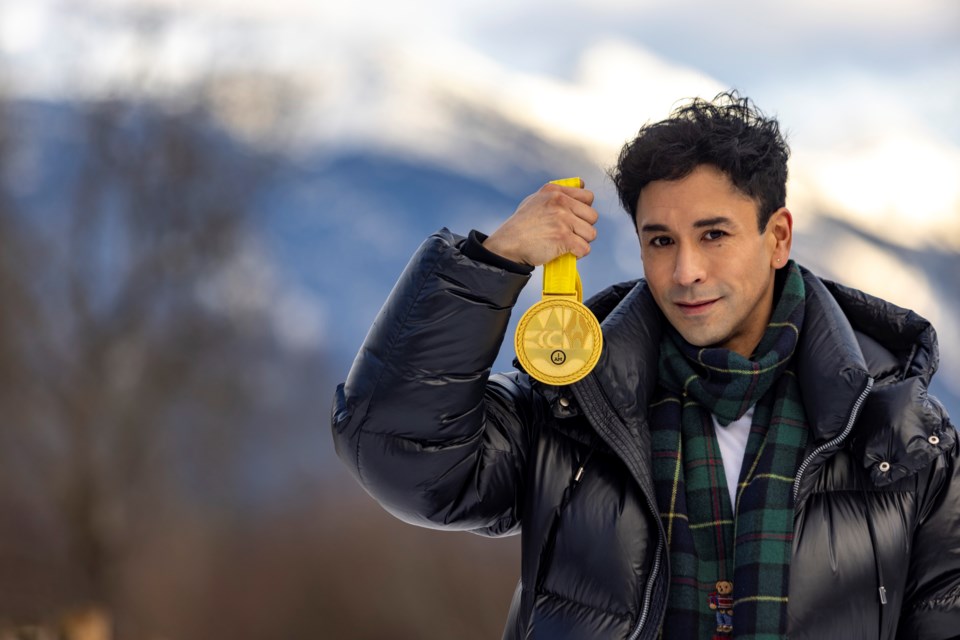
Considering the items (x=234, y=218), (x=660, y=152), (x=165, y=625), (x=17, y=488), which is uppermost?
(x=234, y=218)

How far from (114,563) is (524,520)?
973 cm

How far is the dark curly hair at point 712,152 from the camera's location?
191 cm

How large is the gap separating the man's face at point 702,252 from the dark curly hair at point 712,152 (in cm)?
2

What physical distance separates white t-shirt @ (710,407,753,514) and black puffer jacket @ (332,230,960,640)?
13cm

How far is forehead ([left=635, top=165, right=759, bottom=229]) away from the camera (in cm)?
188

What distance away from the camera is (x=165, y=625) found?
405 inches

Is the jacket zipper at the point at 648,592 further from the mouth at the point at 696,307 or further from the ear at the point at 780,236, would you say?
the ear at the point at 780,236

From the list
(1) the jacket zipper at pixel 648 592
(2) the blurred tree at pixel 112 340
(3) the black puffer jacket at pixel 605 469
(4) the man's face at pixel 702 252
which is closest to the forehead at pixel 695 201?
(4) the man's face at pixel 702 252

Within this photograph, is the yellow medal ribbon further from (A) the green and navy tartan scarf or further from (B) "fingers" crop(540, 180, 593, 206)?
(A) the green and navy tartan scarf

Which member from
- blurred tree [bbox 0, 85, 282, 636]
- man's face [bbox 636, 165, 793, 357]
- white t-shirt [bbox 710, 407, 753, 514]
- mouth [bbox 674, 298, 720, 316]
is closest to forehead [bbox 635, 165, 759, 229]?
man's face [bbox 636, 165, 793, 357]

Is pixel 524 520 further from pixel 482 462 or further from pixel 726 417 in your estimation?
pixel 726 417

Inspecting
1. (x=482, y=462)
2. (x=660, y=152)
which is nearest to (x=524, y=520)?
(x=482, y=462)

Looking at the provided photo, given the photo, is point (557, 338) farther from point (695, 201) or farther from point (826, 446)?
point (826, 446)

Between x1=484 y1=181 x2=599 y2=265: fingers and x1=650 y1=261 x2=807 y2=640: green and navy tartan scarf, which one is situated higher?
x1=484 y1=181 x2=599 y2=265: fingers
